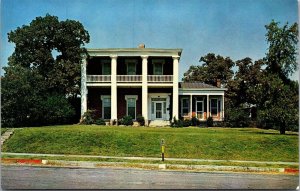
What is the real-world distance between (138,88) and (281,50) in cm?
1078

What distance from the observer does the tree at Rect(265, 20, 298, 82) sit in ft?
49.9

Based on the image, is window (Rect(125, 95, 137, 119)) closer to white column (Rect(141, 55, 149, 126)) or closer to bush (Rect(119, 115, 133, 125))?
white column (Rect(141, 55, 149, 126))

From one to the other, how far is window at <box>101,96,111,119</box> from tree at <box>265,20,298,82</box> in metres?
10.6

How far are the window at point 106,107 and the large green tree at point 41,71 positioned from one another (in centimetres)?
318

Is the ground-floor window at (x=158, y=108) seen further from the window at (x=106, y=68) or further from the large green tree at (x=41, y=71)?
the large green tree at (x=41, y=71)

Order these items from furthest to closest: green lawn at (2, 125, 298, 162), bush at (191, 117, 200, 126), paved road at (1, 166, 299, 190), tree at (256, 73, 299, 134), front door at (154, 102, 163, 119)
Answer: front door at (154, 102, 163, 119)
bush at (191, 117, 200, 126)
tree at (256, 73, 299, 134)
green lawn at (2, 125, 298, 162)
paved road at (1, 166, 299, 190)

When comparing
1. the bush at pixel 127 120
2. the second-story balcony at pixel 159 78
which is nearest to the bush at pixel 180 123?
the bush at pixel 127 120

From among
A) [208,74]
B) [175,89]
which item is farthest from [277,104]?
[208,74]

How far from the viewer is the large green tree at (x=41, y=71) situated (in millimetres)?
16656

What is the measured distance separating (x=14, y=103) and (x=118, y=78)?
920 cm

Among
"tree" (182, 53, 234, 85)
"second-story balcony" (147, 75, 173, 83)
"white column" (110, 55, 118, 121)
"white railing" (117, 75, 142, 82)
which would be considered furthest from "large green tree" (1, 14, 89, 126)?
"tree" (182, 53, 234, 85)

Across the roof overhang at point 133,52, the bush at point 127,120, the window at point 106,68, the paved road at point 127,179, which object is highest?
the roof overhang at point 133,52

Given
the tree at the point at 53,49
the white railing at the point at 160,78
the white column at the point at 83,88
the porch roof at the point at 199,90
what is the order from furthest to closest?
the porch roof at the point at 199,90 → the white railing at the point at 160,78 → the white column at the point at 83,88 → the tree at the point at 53,49

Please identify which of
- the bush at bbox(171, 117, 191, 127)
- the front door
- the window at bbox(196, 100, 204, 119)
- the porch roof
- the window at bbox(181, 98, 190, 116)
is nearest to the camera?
the bush at bbox(171, 117, 191, 127)
